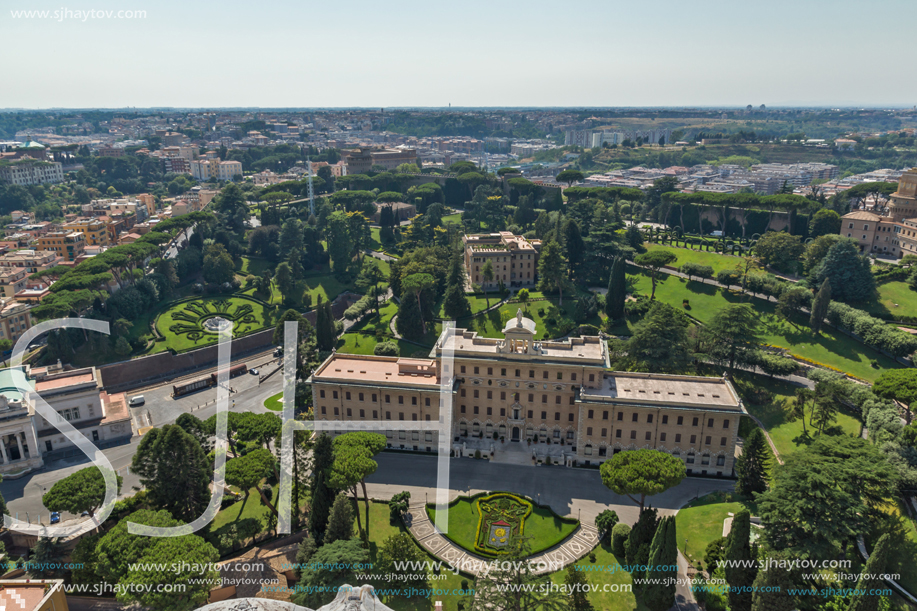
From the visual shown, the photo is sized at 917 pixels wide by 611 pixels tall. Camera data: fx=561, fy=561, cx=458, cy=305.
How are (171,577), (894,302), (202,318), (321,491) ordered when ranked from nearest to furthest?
(171,577), (321,491), (894,302), (202,318)

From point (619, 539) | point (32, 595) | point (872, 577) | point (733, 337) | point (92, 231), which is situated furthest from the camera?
point (92, 231)

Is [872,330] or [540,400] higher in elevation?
[872,330]

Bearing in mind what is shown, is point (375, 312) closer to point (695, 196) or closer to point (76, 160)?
point (695, 196)

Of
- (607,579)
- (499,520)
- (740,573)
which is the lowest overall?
(607,579)

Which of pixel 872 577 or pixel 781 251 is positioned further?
pixel 781 251

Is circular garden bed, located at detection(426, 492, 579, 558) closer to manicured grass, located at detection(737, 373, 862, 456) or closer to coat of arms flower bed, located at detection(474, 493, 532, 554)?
coat of arms flower bed, located at detection(474, 493, 532, 554)

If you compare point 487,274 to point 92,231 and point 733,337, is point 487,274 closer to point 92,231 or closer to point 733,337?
point 733,337

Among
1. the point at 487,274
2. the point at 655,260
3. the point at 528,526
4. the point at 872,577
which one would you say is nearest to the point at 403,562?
the point at 528,526

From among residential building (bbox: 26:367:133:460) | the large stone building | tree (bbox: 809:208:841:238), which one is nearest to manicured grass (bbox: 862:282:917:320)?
the large stone building
